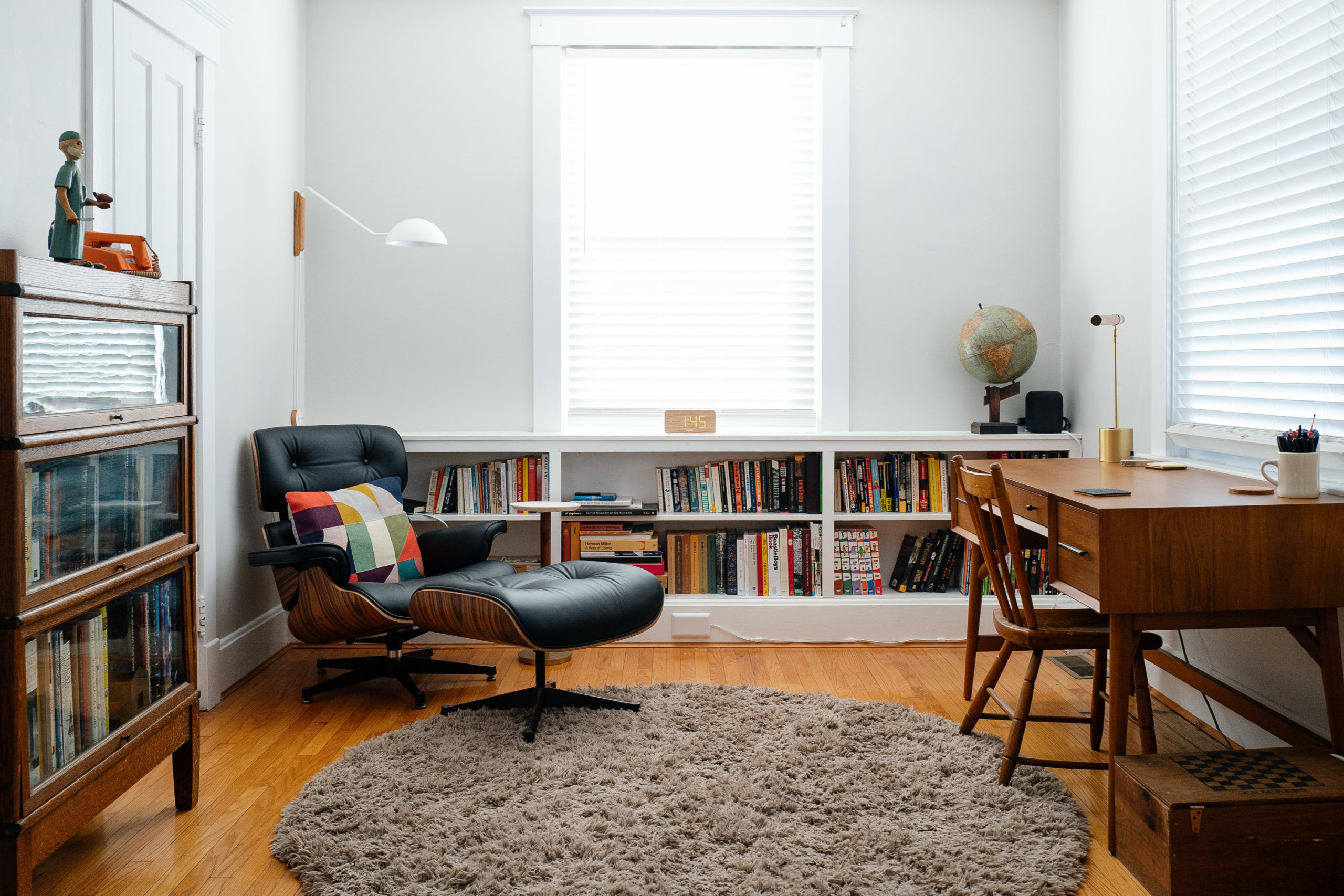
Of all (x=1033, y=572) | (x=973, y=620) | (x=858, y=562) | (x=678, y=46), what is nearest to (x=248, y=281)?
(x=678, y=46)

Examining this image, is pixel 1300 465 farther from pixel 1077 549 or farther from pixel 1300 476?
pixel 1077 549

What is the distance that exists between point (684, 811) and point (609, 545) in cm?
162

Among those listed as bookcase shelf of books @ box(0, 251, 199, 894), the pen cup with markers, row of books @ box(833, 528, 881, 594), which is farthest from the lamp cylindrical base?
bookcase shelf of books @ box(0, 251, 199, 894)

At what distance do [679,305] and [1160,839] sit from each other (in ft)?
9.30

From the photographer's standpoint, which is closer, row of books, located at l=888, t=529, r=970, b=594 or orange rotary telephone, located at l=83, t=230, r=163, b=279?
orange rotary telephone, located at l=83, t=230, r=163, b=279

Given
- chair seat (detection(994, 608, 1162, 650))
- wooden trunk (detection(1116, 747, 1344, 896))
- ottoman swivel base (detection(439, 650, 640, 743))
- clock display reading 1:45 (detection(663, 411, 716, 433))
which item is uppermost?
clock display reading 1:45 (detection(663, 411, 716, 433))

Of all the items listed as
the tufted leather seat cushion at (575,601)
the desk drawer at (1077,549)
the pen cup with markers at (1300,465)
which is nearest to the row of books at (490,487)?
the tufted leather seat cushion at (575,601)

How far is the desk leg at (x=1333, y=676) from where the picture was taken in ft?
6.36

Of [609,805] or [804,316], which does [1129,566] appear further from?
[804,316]

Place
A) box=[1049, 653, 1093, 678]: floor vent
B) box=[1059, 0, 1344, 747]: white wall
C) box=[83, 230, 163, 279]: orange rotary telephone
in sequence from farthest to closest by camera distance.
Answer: box=[1049, 653, 1093, 678]: floor vent, box=[1059, 0, 1344, 747]: white wall, box=[83, 230, 163, 279]: orange rotary telephone

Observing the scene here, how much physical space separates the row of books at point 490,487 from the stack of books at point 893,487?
1.29 m

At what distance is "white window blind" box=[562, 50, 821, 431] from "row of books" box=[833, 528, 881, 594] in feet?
1.89

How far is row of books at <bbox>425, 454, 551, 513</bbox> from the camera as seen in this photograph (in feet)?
12.2

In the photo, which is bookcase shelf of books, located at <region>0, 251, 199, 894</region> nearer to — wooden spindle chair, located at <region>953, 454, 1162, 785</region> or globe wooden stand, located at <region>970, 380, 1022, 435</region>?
wooden spindle chair, located at <region>953, 454, 1162, 785</region>
